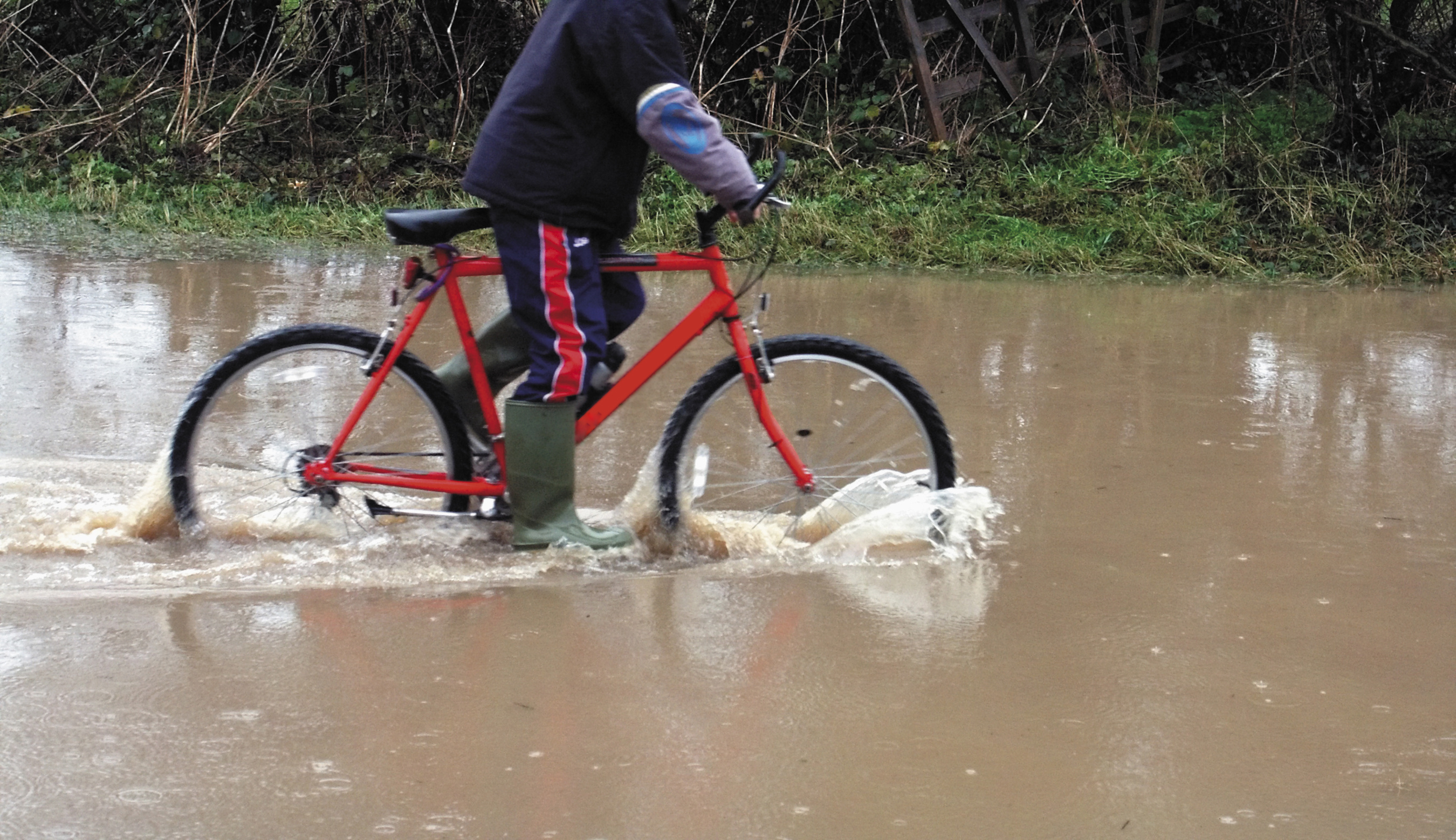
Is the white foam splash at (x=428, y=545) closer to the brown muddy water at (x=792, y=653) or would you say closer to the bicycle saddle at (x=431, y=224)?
the brown muddy water at (x=792, y=653)

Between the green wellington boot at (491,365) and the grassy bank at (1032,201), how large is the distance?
4922 millimetres

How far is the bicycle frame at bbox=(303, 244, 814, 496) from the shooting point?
4.13m

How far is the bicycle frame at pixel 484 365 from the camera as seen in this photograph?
4.13 meters

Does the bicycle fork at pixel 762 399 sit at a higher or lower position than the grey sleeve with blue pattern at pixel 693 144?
lower

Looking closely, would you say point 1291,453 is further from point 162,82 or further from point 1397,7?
point 162,82

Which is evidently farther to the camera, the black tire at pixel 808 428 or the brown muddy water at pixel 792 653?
the black tire at pixel 808 428

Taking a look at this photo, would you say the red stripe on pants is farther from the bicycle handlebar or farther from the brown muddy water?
the brown muddy water

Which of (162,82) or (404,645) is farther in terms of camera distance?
(162,82)

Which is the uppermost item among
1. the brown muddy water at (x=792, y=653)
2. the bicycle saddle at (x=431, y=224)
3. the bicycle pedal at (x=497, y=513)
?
the bicycle saddle at (x=431, y=224)

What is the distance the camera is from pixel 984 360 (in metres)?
6.64

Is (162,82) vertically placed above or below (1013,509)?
above

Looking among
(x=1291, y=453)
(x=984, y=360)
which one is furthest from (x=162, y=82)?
(x=1291, y=453)

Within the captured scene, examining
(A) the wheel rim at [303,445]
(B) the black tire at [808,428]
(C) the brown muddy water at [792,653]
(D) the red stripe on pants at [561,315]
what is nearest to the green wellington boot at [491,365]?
(A) the wheel rim at [303,445]

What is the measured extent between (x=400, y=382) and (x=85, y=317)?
345cm
